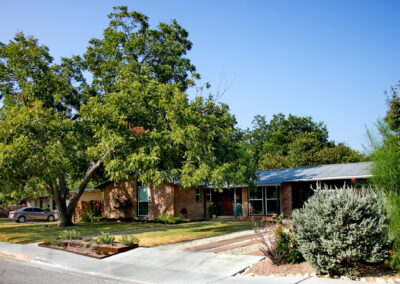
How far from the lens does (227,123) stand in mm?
20672

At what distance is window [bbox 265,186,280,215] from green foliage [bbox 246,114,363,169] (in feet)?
42.6

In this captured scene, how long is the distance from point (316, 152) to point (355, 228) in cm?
3647

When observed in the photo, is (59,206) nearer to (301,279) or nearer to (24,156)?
(24,156)

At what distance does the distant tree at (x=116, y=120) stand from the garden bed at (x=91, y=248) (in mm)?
3825

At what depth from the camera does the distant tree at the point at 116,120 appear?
1780 centimetres

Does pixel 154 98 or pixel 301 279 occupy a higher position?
pixel 154 98

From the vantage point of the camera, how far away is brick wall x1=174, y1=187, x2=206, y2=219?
2858 cm

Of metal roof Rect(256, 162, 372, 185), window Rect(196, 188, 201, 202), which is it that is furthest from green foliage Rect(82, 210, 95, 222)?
metal roof Rect(256, 162, 372, 185)

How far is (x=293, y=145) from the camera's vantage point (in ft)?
149

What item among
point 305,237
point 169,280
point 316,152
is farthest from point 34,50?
point 316,152

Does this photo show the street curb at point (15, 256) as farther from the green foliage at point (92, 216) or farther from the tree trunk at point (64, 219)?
the green foliage at point (92, 216)

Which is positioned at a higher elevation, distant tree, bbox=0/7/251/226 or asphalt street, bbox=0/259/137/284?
distant tree, bbox=0/7/251/226

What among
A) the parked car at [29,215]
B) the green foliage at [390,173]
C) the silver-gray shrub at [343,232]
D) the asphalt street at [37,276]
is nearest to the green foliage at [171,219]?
the asphalt street at [37,276]

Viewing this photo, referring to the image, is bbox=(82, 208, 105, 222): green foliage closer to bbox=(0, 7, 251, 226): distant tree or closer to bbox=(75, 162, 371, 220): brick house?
bbox=(75, 162, 371, 220): brick house
